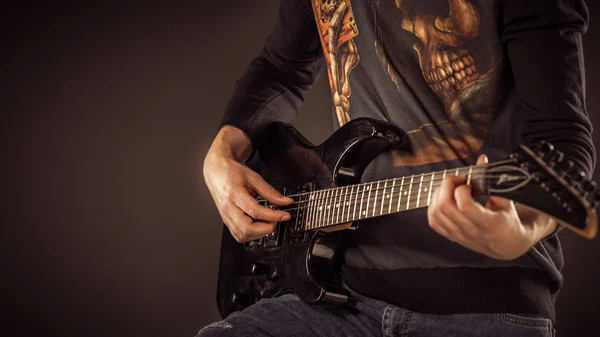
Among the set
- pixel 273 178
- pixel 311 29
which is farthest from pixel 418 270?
pixel 311 29

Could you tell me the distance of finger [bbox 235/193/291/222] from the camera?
122 centimetres

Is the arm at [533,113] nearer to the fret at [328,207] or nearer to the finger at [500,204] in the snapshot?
the finger at [500,204]

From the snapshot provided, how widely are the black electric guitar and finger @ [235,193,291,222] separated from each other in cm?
4

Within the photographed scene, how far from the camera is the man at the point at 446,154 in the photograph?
2.85 ft

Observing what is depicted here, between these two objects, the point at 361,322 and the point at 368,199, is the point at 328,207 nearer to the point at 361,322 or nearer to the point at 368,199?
the point at 368,199

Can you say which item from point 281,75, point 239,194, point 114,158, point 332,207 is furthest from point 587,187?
point 114,158

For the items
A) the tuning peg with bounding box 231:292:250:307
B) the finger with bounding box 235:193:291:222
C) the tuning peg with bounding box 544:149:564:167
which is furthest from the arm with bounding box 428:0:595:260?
the tuning peg with bounding box 231:292:250:307

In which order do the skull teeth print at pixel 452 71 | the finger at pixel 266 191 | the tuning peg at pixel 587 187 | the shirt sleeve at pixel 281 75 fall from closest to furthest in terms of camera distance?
the tuning peg at pixel 587 187 → the skull teeth print at pixel 452 71 → the finger at pixel 266 191 → the shirt sleeve at pixel 281 75

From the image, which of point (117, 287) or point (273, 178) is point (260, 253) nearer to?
point (273, 178)

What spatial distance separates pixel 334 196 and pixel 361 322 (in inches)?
11.2

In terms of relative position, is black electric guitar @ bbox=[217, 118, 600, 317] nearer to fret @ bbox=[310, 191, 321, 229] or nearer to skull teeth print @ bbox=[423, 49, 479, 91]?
fret @ bbox=[310, 191, 321, 229]

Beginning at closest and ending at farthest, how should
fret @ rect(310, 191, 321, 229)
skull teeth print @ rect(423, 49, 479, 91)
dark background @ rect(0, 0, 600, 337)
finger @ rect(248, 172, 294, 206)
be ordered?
1. skull teeth print @ rect(423, 49, 479, 91)
2. fret @ rect(310, 191, 321, 229)
3. finger @ rect(248, 172, 294, 206)
4. dark background @ rect(0, 0, 600, 337)

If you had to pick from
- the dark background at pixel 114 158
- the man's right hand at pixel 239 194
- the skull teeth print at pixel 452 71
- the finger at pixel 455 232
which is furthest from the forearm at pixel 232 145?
the dark background at pixel 114 158

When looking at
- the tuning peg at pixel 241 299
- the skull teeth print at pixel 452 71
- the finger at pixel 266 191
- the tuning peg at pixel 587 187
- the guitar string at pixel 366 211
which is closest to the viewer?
the tuning peg at pixel 587 187
